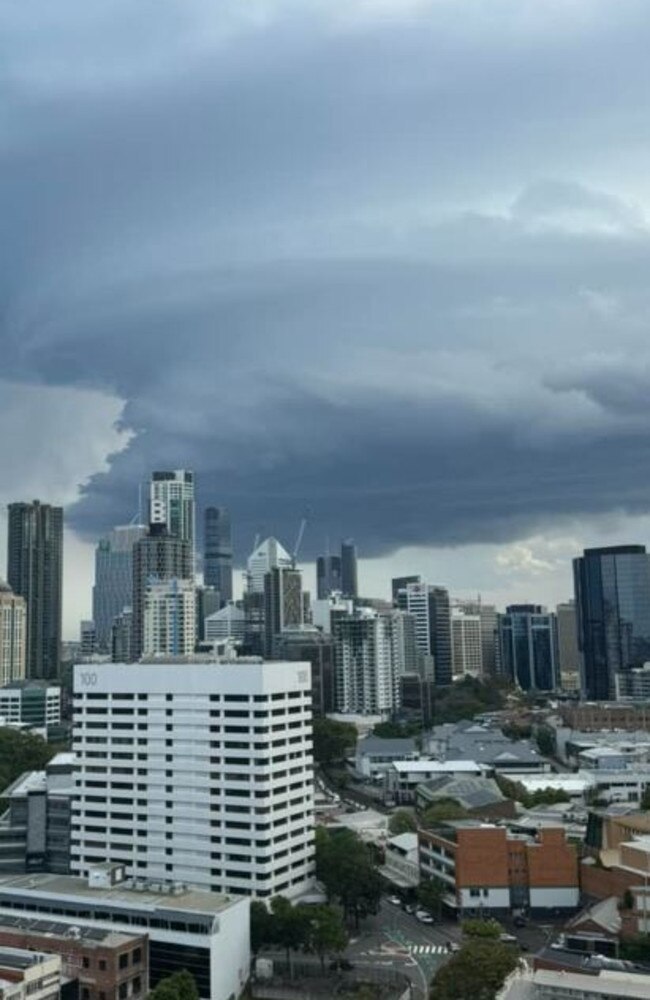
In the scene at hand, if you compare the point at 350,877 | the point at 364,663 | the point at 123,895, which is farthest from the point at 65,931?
the point at 364,663

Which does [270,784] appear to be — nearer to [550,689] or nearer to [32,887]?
[32,887]

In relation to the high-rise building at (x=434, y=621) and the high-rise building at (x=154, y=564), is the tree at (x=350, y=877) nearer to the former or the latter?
the high-rise building at (x=154, y=564)

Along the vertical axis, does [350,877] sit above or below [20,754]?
below

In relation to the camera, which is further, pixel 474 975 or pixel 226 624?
pixel 226 624

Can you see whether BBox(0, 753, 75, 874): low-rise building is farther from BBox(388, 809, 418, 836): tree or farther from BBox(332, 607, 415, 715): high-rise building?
BBox(332, 607, 415, 715): high-rise building

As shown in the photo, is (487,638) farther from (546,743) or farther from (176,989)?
(176,989)

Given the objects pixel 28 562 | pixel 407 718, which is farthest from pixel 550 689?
pixel 28 562

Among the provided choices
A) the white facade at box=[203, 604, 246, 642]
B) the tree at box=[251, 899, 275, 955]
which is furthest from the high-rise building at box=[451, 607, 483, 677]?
the tree at box=[251, 899, 275, 955]
